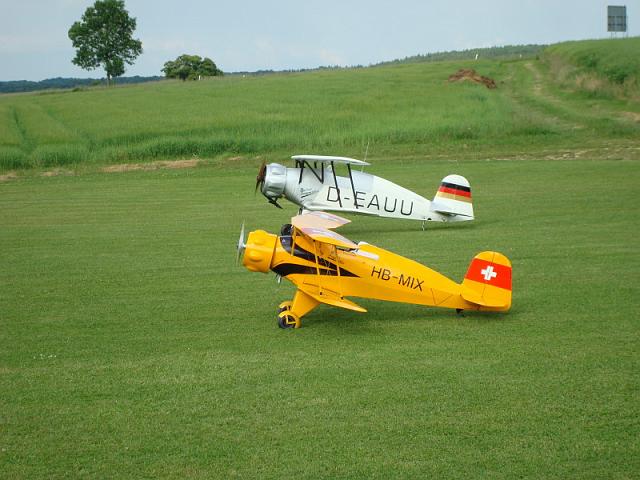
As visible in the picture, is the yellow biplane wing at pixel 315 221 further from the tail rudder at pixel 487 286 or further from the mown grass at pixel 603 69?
the mown grass at pixel 603 69

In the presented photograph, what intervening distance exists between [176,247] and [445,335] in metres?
7.96

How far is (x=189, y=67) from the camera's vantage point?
112188 mm

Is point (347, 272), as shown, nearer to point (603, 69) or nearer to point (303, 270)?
point (303, 270)

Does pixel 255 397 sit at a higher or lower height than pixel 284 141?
lower

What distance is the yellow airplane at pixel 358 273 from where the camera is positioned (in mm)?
10930

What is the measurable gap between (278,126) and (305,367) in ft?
94.2

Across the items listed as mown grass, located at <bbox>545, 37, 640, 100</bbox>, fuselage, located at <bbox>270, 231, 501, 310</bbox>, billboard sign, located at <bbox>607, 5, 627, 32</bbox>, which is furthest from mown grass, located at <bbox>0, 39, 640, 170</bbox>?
billboard sign, located at <bbox>607, 5, 627, 32</bbox>

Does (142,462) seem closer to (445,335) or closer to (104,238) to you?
(445,335)

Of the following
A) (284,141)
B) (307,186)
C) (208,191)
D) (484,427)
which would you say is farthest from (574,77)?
(484,427)

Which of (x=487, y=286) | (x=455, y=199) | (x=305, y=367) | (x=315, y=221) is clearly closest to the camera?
(x=305, y=367)

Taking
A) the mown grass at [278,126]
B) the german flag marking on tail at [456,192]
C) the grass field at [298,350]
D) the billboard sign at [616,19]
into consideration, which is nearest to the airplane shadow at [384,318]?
the grass field at [298,350]

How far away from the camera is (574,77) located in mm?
56344

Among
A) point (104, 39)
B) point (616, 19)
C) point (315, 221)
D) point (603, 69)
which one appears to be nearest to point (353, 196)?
point (315, 221)

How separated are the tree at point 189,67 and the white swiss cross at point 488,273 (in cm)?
10417
